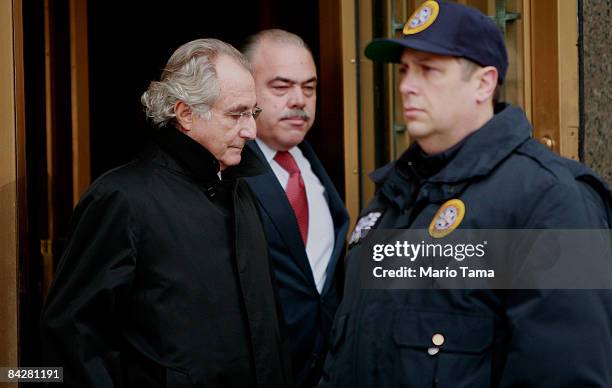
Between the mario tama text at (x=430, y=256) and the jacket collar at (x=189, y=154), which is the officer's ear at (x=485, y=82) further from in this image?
the jacket collar at (x=189, y=154)

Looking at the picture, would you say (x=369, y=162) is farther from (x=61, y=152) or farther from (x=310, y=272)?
(x=61, y=152)

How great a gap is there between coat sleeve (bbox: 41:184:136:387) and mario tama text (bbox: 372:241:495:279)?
28.9 inches

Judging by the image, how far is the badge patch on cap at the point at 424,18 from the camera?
2.60 meters

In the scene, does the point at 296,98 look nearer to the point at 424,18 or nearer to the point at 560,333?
the point at 424,18

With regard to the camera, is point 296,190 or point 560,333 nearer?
→ point 560,333

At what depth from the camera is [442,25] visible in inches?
100

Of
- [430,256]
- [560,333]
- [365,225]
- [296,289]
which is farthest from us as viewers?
[296,289]

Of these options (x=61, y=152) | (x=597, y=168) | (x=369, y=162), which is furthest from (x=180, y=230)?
(x=61, y=152)

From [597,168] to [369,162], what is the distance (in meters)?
0.92

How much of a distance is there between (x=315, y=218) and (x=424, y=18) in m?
1.37

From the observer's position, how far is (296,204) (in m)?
3.83

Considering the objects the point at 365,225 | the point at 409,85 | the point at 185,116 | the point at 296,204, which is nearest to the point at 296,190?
the point at 296,204

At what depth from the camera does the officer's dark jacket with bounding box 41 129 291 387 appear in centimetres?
280

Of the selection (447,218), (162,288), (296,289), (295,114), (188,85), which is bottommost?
(296,289)
